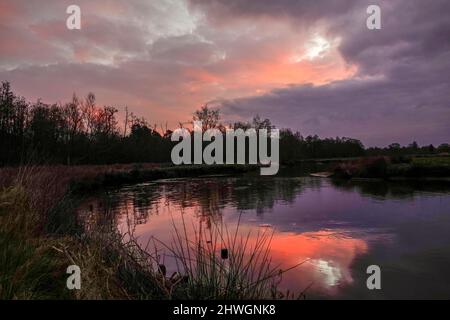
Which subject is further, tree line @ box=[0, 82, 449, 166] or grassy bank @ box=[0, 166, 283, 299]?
tree line @ box=[0, 82, 449, 166]

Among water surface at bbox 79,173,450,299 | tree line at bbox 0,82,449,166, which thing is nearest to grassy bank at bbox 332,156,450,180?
water surface at bbox 79,173,450,299

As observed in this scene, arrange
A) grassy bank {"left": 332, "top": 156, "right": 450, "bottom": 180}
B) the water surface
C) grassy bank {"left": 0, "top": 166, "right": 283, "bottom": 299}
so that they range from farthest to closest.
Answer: grassy bank {"left": 332, "top": 156, "right": 450, "bottom": 180}, the water surface, grassy bank {"left": 0, "top": 166, "right": 283, "bottom": 299}

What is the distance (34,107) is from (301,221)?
132 feet

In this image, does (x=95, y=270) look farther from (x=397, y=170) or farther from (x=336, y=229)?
(x=397, y=170)

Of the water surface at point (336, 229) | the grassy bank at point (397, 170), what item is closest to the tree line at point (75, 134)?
the water surface at point (336, 229)

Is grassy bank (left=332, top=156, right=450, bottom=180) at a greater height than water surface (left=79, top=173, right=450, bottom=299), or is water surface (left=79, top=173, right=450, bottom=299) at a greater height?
grassy bank (left=332, top=156, right=450, bottom=180)

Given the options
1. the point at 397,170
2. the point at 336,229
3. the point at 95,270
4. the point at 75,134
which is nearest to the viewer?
the point at 95,270

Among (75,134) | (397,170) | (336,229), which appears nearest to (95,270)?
(336,229)

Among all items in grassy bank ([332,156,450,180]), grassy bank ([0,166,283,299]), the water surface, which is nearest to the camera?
grassy bank ([0,166,283,299])

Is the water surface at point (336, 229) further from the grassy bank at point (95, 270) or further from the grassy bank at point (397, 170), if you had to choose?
the grassy bank at point (397, 170)

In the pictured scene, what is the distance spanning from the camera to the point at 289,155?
8794 centimetres

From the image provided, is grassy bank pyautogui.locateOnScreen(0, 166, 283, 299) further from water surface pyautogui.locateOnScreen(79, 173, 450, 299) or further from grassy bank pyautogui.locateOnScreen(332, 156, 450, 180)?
grassy bank pyautogui.locateOnScreen(332, 156, 450, 180)
